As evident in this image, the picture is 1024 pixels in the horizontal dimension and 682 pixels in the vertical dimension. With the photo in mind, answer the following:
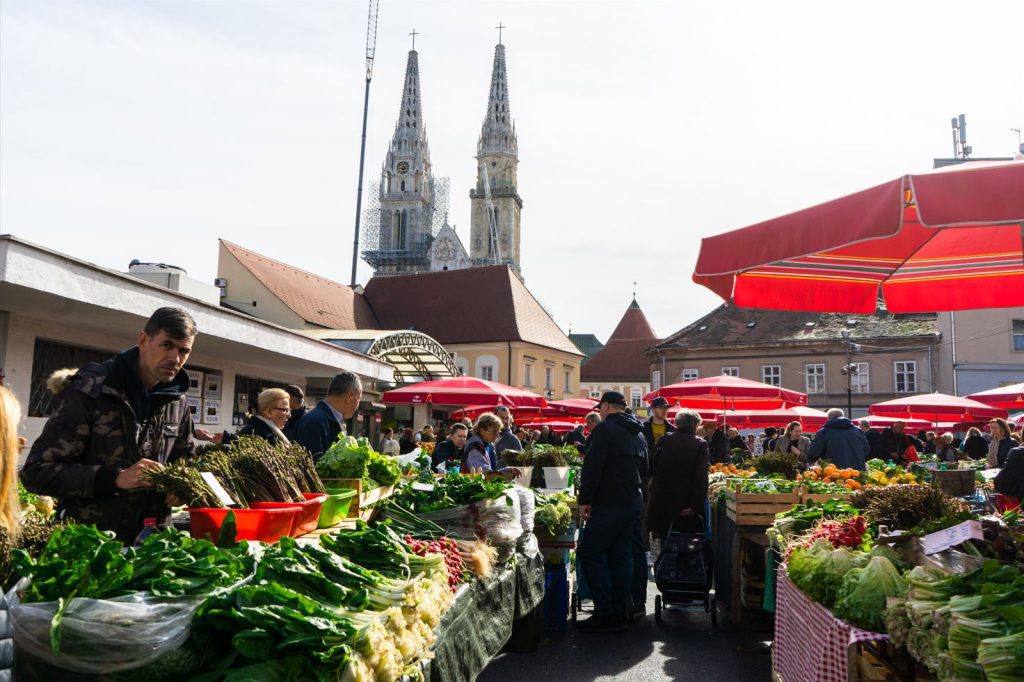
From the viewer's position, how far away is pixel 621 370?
7762 cm

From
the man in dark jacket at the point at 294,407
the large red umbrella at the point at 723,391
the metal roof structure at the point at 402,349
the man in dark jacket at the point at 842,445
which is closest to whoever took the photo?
the man in dark jacket at the point at 294,407

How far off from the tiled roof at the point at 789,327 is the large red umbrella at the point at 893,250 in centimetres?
3838

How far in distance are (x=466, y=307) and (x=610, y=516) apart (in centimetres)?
5078

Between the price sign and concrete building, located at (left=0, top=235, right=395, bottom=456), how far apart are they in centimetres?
687

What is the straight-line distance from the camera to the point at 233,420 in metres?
18.2

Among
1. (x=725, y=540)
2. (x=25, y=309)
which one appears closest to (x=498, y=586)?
(x=725, y=540)

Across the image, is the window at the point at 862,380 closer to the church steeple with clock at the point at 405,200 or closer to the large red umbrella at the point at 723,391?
the large red umbrella at the point at 723,391

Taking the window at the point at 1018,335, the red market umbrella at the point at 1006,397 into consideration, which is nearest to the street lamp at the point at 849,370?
the window at the point at 1018,335

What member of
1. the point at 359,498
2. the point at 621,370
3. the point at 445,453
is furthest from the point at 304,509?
the point at 621,370

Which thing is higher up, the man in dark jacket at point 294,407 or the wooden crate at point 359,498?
the man in dark jacket at point 294,407

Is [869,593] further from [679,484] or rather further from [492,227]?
[492,227]

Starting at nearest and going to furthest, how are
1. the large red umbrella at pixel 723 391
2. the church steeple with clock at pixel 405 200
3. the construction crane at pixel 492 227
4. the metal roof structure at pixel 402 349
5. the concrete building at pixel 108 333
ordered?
the concrete building at pixel 108 333, the large red umbrella at pixel 723 391, the metal roof structure at pixel 402 349, the construction crane at pixel 492 227, the church steeple with clock at pixel 405 200

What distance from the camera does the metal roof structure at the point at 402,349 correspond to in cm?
2616

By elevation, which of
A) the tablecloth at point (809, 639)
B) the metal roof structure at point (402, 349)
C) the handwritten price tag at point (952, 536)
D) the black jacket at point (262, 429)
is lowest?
the tablecloth at point (809, 639)
